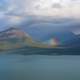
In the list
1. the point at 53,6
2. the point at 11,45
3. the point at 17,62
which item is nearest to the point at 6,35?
the point at 11,45

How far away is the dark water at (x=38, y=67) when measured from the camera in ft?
8.12

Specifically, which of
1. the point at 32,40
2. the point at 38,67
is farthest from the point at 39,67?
the point at 32,40

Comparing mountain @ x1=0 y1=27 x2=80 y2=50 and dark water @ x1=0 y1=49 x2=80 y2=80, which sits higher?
mountain @ x1=0 y1=27 x2=80 y2=50

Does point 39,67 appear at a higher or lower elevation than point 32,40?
lower

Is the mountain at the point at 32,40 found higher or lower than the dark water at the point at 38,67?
higher

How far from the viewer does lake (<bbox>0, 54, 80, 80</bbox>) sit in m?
2.47

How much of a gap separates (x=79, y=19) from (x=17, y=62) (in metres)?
0.66

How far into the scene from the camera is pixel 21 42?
2.51 metres

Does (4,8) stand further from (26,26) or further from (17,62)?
(17,62)

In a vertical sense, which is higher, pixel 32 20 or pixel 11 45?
pixel 32 20

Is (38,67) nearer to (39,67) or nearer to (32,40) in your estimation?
(39,67)

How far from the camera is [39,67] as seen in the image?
249cm

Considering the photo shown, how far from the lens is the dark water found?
247 cm

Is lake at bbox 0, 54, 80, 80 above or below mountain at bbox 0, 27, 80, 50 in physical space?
below
